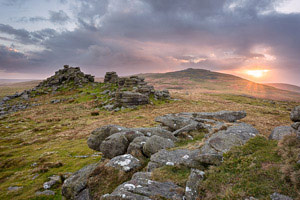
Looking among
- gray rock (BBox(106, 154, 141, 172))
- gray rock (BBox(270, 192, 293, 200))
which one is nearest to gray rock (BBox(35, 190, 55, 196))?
gray rock (BBox(106, 154, 141, 172))

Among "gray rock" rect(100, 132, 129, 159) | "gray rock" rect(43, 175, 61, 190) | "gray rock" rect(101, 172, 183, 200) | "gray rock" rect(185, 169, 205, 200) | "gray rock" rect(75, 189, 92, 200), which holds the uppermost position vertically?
"gray rock" rect(185, 169, 205, 200)

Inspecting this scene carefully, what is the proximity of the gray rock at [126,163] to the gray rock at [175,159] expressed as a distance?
1.26m

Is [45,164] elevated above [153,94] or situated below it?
below

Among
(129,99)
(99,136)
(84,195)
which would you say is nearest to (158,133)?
(99,136)

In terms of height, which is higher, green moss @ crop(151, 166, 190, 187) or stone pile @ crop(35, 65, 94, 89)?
stone pile @ crop(35, 65, 94, 89)

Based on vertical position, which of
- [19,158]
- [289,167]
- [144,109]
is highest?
[289,167]

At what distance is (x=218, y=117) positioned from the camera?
23.6m

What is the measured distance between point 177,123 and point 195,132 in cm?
339

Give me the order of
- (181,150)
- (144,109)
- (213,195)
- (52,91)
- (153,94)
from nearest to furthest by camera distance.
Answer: (213,195), (181,150), (144,109), (153,94), (52,91)

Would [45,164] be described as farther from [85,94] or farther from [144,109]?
[85,94]

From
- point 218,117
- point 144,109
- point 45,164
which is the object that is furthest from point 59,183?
point 144,109

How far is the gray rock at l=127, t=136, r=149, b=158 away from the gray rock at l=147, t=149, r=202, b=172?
2.27 m

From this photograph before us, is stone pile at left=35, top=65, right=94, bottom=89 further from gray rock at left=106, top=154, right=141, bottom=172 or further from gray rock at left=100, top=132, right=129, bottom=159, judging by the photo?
gray rock at left=106, top=154, right=141, bottom=172

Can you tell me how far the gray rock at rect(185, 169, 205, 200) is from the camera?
22.2 ft
